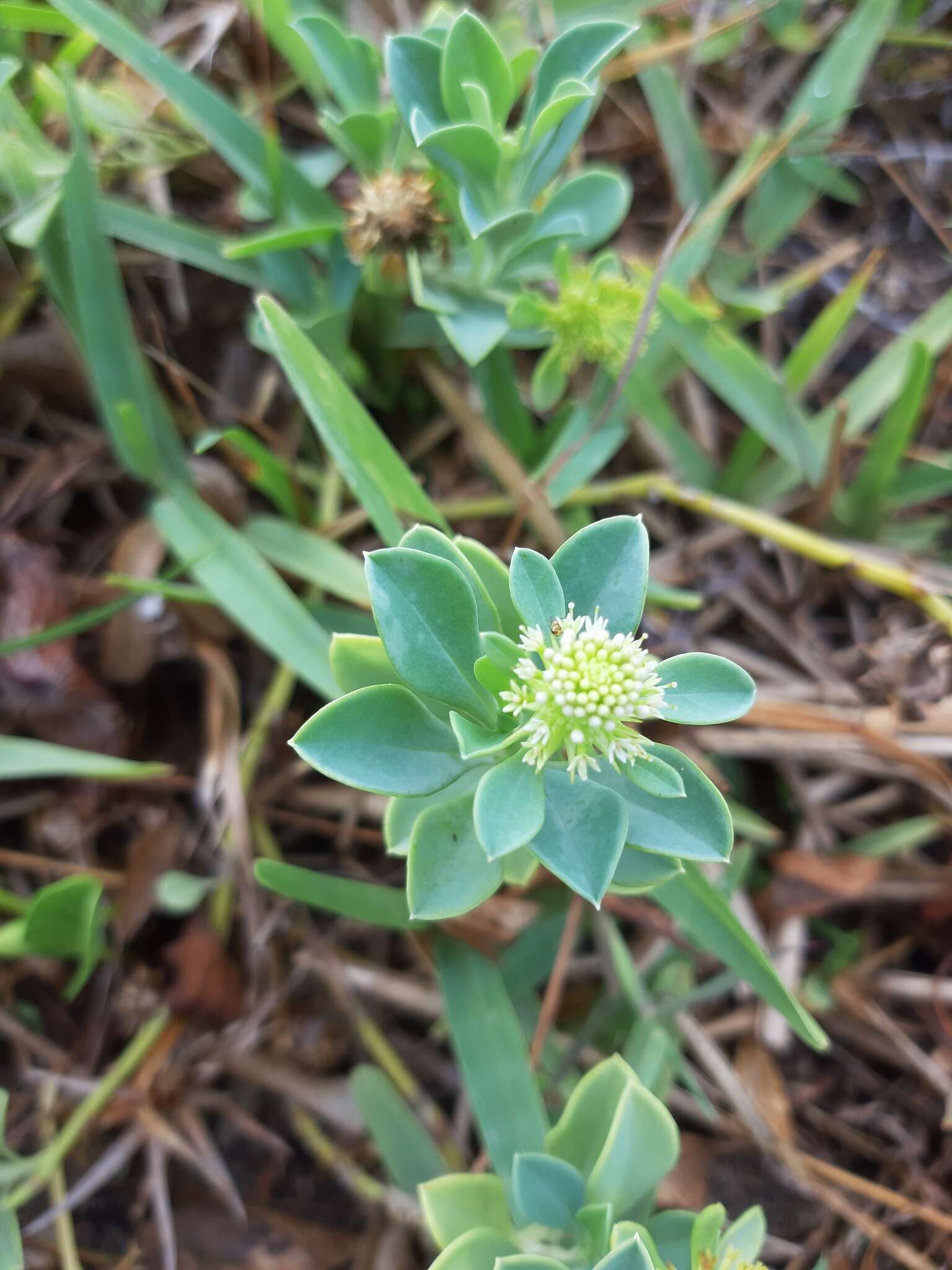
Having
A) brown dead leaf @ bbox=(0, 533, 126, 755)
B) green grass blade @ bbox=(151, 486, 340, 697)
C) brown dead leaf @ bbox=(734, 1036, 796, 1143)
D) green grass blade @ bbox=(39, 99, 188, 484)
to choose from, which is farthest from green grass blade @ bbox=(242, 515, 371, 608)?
brown dead leaf @ bbox=(734, 1036, 796, 1143)

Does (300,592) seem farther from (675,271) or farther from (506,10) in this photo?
(506,10)

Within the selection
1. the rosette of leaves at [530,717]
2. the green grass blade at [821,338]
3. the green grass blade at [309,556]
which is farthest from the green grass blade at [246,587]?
the green grass blade at [821,338]

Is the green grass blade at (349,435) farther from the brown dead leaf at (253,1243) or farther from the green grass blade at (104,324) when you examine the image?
the brown dead leaf at (253,1243)

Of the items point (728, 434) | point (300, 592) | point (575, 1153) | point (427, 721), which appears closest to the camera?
point (427, 721)

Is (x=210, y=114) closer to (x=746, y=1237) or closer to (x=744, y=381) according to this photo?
(x=744, y=381)

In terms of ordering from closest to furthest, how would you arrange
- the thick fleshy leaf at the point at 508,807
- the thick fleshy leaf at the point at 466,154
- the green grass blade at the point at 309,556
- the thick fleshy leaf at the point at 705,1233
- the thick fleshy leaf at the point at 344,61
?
the thick fleshy leaf at the point at 508,807 < the thick fleshy leaf at the point at 705,1233 < the thick fleshy leaf at the point at 466,154 < the thick fleshy leaf at the point at 344,61 < the green grass blade at the point at 309,556

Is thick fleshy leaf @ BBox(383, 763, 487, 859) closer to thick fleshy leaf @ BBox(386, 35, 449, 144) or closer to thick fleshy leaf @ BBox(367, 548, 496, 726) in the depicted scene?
thick fleshy leaf @ BBox(367, 548, 496, 726)

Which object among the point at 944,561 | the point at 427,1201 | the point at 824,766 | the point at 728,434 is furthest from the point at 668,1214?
the point at 728,434

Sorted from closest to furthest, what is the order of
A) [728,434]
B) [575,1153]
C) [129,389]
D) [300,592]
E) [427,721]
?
[427,721] → [575,1153] → [129,389] → [300,592] → [728,434]
